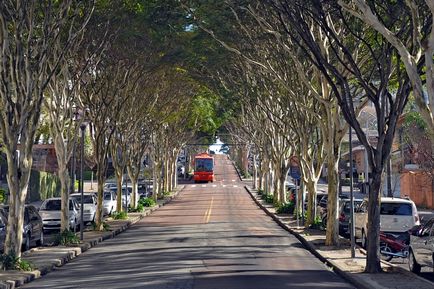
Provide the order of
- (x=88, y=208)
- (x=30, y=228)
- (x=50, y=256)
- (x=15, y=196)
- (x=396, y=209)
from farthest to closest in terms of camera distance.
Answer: (x=88, y=208) → (x=396, y=209) → (x=30, y=228) → (x=50, y=256) → (x=15, y=196)

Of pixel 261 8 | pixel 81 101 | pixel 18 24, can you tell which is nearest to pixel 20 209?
pixel 18 24

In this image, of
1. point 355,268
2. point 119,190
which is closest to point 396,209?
point 355,268

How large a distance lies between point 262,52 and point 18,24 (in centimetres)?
1259

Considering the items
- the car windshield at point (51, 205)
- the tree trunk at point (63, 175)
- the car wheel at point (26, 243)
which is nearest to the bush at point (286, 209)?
the car windshield at point (51, 205)

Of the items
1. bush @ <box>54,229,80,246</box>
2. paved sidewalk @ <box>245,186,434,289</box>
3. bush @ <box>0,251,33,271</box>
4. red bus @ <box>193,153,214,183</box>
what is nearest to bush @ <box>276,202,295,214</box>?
paved sidewalk @ <box>245,186,434,289</box>

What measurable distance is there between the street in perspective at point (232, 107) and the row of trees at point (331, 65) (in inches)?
2.8

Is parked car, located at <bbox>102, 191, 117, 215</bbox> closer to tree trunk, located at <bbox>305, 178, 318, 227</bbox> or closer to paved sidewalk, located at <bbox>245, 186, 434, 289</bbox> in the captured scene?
tree trunk, located at <bbox>305, 178, 318, 227</bbox>

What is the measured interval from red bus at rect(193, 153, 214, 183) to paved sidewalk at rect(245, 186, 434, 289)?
64.8 meters

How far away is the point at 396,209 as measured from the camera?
92.0 feet

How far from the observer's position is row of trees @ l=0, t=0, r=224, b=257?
70.6ft

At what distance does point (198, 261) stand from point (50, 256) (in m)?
4.77

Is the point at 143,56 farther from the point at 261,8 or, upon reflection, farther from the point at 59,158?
the point at 261,8

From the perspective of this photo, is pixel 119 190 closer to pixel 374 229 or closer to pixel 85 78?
pixel 85 78

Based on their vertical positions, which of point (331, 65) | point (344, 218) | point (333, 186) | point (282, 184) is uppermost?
point (331, 65)
